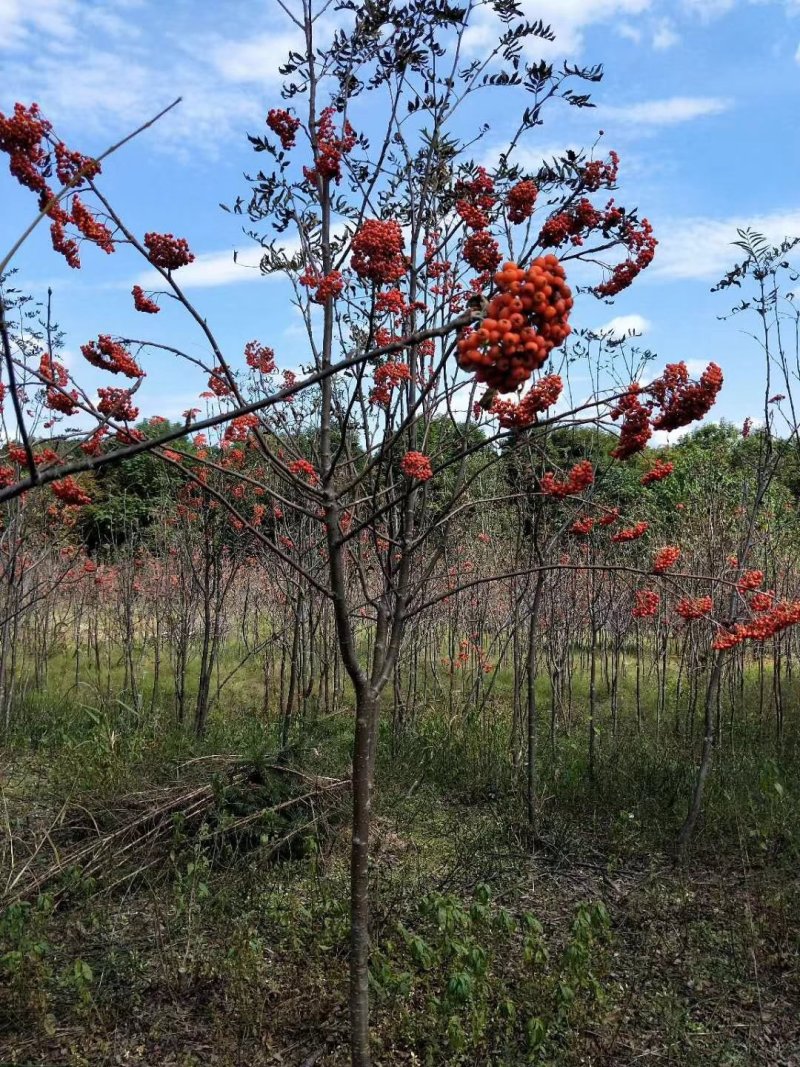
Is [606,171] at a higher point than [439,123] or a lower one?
lower

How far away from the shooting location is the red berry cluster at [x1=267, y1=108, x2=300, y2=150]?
305 cm

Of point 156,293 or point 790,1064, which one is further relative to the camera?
point 790,1064

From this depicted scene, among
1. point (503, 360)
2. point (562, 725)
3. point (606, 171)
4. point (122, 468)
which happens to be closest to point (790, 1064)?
point (503, 360)

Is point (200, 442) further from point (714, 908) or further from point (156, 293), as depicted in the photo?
point (714, 908)

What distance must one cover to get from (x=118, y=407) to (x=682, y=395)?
1701 mm

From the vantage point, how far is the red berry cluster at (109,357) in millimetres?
2793

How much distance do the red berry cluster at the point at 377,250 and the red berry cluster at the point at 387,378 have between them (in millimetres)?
599

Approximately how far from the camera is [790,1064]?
3.05 metres

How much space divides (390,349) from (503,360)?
21 centimetres

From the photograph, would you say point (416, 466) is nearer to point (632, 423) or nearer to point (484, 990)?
point (632, 423)

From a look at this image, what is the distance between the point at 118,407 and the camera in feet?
7.72

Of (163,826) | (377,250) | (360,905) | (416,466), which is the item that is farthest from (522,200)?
(163,826)

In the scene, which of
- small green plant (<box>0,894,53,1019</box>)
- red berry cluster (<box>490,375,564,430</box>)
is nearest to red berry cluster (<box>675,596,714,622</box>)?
red berry cluster (<box>490,375,564,430</box>)

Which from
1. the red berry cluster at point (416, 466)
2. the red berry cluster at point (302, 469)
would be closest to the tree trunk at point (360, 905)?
the red berry cluster at point (416, 466)
